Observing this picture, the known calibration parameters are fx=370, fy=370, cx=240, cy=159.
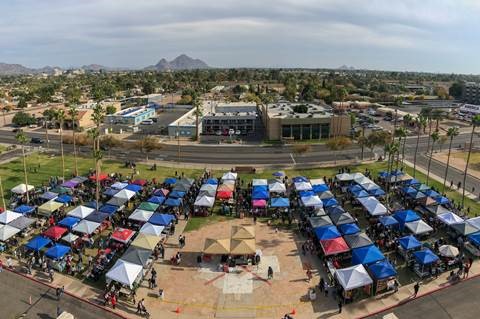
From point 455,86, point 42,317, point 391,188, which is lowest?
point 42,317

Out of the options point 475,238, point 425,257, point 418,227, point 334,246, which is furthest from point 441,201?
point 334,246

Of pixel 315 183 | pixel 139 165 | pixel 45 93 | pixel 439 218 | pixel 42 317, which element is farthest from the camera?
pixel 45 93

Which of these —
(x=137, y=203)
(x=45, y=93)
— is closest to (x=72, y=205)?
(x=137, y=203)

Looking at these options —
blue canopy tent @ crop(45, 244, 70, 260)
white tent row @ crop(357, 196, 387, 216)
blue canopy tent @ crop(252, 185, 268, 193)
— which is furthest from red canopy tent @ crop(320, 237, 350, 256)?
blue canopy tent @ crop(45, 244, 70, 260)

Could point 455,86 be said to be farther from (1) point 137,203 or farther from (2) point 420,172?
(1) point 137,203

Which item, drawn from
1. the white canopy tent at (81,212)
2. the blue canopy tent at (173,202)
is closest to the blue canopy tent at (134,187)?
the blue canopy tent at (173,202)

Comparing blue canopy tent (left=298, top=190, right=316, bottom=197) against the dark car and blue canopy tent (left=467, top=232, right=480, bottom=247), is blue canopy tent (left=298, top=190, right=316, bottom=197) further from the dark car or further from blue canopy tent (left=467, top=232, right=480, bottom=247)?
the dark car
